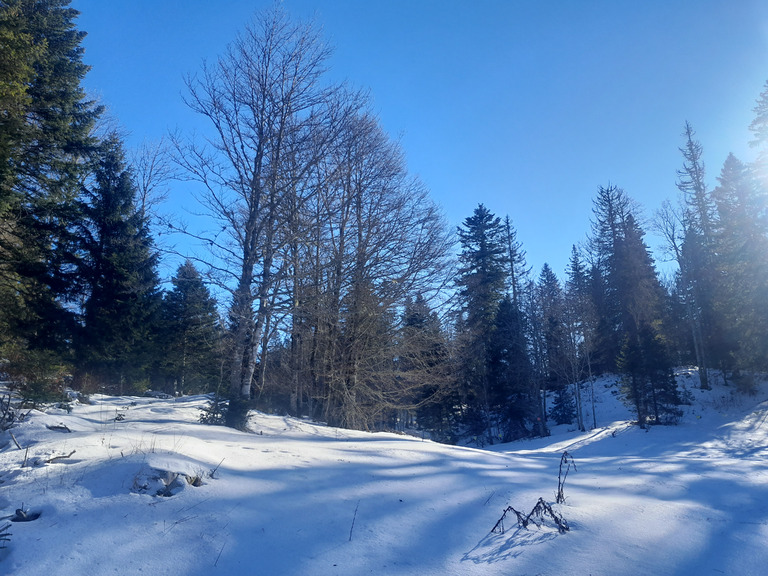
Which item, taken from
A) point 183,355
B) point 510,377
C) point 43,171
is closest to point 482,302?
point 510,377

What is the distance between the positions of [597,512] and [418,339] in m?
11.0

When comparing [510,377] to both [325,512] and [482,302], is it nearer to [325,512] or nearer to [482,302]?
[482,302]

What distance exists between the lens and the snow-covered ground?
3268 millimetres

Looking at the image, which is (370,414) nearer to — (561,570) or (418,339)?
(418,339)

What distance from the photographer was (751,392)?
21.6 m

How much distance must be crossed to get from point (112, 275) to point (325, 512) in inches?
708

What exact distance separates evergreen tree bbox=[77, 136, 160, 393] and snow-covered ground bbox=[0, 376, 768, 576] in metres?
12.5

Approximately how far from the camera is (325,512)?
413cm

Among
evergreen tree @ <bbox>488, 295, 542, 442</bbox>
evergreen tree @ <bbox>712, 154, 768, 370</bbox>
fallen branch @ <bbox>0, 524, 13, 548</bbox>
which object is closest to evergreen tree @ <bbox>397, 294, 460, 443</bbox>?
fallen branch @ <bbox>0, 524, 13, 548</bbox>

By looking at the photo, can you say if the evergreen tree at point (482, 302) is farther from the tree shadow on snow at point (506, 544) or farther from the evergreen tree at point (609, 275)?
the tree shadow on snow at point (506, 544)

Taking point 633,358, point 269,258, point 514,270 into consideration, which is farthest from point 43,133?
point 514,270

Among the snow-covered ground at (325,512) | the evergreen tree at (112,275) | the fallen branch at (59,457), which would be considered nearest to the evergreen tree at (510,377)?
the evergreen tree at (112,275)

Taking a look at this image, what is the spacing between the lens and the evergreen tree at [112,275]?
58.7 feet

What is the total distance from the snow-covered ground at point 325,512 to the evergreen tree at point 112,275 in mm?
12481
